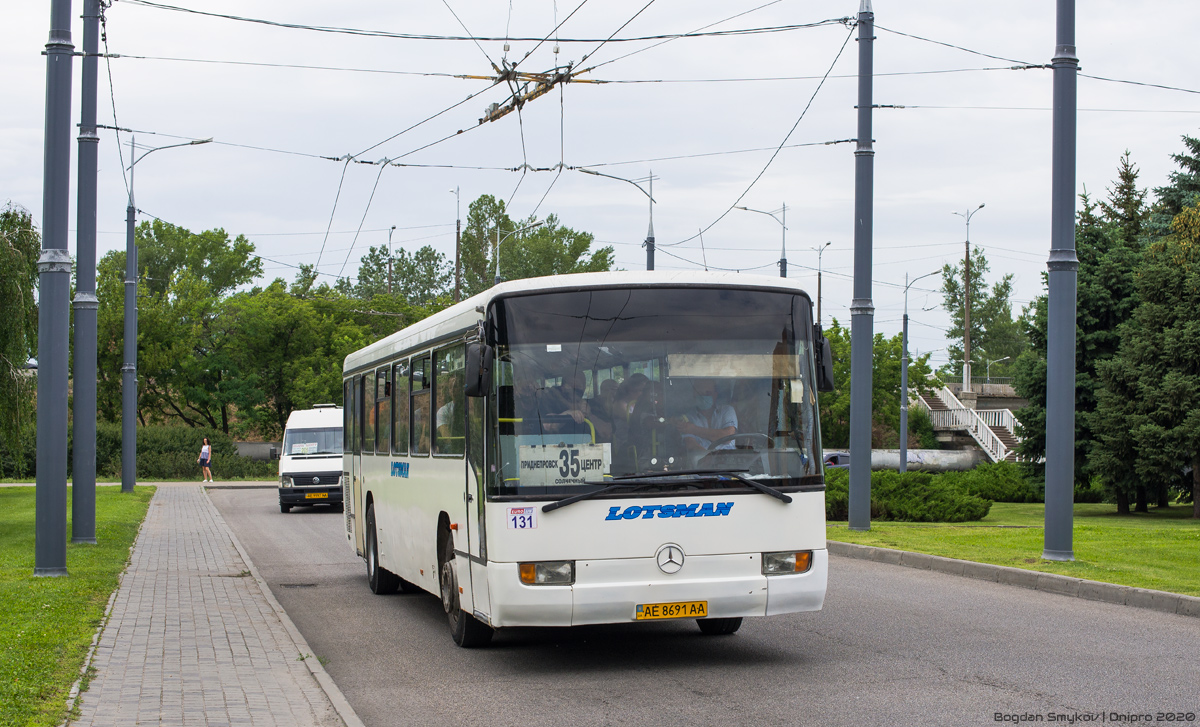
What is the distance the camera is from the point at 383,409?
1286 cm

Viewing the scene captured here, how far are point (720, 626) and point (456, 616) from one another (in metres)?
→ 2.13

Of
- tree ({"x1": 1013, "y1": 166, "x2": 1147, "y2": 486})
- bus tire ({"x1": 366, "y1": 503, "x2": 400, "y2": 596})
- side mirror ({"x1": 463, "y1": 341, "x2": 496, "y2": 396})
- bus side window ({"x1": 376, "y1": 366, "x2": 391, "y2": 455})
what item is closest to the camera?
side mirror ({"x1": 463, "y1": 341, "x2": 496, "y2": 396})

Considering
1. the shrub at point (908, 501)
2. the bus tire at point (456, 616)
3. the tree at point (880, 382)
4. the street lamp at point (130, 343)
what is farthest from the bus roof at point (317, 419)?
the tree at point (880, 382)

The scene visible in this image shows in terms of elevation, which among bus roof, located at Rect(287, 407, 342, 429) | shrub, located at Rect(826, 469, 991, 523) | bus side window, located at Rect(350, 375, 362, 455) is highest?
bus side window, located at Rect(350, 375, 362, 455)

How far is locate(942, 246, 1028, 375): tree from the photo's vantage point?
101312 mm

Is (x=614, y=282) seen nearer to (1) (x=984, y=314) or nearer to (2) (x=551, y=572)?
(2) (x=551, y=572)

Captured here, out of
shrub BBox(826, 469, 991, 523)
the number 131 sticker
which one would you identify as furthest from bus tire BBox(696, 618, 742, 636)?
shrub BBox(826, 469, 991, 523)

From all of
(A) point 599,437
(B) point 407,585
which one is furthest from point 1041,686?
(B) point 407,585

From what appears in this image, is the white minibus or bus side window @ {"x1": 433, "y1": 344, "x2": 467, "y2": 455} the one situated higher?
bus side window @ {"x1": 433, "y1": 344, "x2": 467, "y2": 455}

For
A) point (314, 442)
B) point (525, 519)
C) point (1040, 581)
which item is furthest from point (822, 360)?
point (314, 442)

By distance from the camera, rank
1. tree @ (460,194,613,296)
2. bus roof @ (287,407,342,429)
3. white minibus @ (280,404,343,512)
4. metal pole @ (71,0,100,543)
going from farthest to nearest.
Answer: tree @ (460,194,613,296)
bus roof @ (287,407,342,429)
white minibus @ (280,404,343,512)
metal pole @ (71,0,100,543)

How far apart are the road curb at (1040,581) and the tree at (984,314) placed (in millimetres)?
88968

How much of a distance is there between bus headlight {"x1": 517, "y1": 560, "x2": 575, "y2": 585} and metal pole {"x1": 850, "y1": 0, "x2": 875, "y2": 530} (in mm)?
11617

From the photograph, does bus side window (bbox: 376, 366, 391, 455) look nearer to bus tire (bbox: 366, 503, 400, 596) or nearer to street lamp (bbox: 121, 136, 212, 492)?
bus tire (bbox: 366, 503, 400, 596)
